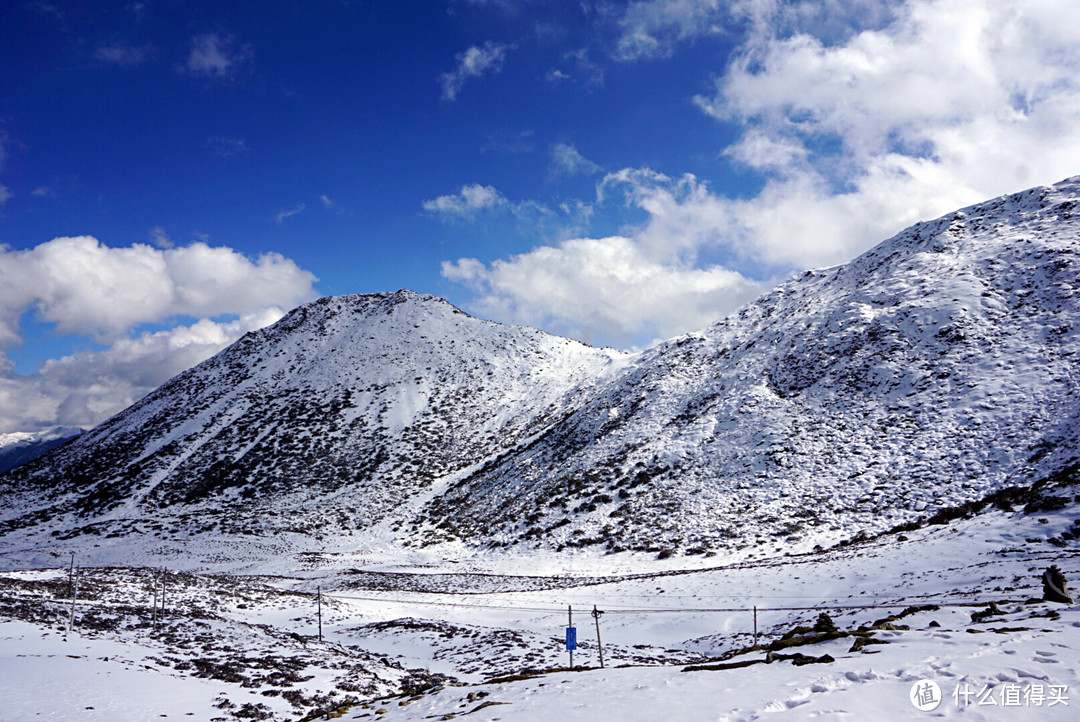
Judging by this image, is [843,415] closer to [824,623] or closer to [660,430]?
[660,430]

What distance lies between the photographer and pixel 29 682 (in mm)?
14109

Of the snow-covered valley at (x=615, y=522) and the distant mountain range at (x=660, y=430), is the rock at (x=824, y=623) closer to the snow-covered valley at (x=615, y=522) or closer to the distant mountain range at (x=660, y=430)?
the snow-covered valley at (x=615, y=522)

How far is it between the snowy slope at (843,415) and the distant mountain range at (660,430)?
22cm

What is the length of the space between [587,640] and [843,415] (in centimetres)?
3523

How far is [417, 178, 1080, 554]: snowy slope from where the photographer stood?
36875 mm

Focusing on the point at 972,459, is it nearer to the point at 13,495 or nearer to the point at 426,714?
the point at 426,714

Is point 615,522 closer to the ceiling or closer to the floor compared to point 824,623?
closer to the floor

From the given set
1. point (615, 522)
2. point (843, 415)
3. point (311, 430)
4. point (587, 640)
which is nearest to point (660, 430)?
point (615, 522)

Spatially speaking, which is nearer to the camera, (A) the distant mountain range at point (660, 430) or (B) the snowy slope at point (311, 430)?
(A) the distant mountain range at point (660, 430)

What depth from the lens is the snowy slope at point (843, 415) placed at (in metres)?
36.9

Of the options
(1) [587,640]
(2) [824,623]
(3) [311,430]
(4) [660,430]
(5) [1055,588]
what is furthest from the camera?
(3) [311,430]

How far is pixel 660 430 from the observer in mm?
54156

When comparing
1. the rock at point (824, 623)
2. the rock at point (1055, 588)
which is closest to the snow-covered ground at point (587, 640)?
the rock at point (1055, 588)

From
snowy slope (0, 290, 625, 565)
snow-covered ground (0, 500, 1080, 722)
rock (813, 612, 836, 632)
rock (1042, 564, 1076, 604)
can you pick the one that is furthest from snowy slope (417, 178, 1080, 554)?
rock (813, 612, 836, 632)
